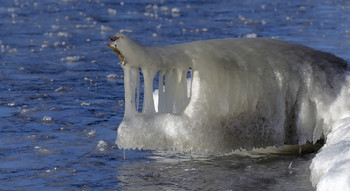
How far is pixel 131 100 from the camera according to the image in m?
4.85

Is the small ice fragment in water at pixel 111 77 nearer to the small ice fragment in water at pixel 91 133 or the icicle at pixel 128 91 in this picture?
the small ice fragment in water at pixel 91 133

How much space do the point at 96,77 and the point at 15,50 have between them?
2.10 meters

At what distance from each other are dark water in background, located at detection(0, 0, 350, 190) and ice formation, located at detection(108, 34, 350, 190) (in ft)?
0.66

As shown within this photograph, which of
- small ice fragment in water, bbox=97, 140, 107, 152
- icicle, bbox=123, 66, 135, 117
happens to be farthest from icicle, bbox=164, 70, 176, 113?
small ice fragment in water, bbox=97, 140, 107, 152

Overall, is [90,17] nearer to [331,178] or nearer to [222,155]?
[222,155]

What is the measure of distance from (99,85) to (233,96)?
296 centimetres

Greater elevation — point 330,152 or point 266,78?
point 266,78

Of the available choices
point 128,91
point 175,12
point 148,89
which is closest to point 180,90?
point 148,89

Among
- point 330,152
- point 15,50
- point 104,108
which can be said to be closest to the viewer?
point 330,152

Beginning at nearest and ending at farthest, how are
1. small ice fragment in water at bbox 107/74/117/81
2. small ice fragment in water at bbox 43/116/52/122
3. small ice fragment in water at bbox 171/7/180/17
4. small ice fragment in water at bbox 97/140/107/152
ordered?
small ice fragment in water at bbox 97/140/107/152 → small ice fragment in water at bbox 43/116/52/122 → small ice fragment in water at bbox 107/74/117/81 → small ice fragment in water at bbox 171/7/180/17

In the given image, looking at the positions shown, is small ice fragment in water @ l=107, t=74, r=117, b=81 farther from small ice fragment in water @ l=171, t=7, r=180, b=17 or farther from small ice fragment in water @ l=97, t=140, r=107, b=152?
small ice fragment in water @ l=171, t=7, r=180, b=17

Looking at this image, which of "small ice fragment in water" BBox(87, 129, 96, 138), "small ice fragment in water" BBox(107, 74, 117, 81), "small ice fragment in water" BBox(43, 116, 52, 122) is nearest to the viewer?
"small ice fragment in water" BBox(87, 129, 96, 138)

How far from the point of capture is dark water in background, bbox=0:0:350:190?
4.77 m

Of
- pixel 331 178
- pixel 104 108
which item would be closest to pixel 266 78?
pixel 331 178
